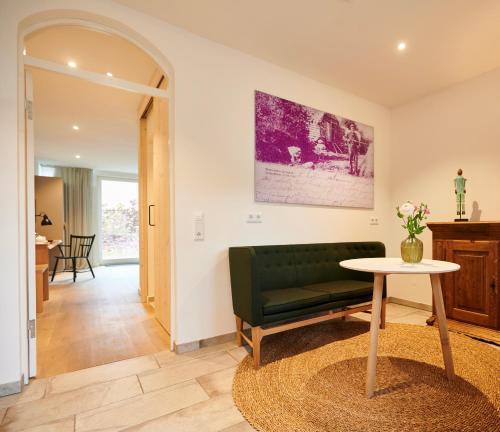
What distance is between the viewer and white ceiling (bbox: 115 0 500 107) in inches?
86.7

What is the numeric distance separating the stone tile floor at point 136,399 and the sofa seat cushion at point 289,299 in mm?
533

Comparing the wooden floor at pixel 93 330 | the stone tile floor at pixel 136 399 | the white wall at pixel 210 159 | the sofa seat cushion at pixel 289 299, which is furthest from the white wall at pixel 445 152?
the wooden floor at pixel 93 330

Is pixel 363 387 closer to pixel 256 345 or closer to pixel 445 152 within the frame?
pixel 256 345

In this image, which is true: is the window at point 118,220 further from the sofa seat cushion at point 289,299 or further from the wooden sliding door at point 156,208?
the sofa seat cushion at point 289,299

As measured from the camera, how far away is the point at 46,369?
2.13 metres

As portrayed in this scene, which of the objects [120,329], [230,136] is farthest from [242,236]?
[120,329]

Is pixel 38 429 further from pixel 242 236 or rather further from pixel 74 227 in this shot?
pixel 74 227

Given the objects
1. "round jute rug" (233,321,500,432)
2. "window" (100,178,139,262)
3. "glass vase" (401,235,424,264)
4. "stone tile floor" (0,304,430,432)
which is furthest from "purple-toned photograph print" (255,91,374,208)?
"window" (100,178,139,262)

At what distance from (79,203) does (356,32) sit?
7748 millimetres

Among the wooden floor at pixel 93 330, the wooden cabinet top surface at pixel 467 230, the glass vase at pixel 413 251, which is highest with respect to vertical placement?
the wooden cabinet top surface at pixel 467 230

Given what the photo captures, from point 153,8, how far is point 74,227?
6949 millimetres

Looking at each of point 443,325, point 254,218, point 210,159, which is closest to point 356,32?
point 210,159

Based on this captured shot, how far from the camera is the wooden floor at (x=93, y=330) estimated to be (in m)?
2.32

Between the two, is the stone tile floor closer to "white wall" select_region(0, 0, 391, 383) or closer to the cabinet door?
"white wall" select_region(0, 0, 391, 383)
